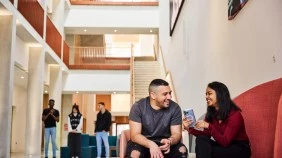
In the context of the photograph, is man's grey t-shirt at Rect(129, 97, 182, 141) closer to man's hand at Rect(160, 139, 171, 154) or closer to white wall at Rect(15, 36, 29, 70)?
man's hand at Rect(160, 139, 171, 154)

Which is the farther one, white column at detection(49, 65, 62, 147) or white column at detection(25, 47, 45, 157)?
white column at detection(49, 65, 62, 147)

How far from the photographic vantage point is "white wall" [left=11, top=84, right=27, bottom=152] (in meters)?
17.7

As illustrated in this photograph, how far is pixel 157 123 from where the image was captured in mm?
3680

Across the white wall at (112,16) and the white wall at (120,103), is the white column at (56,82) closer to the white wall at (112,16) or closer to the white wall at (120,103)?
the white wall at (112,16)

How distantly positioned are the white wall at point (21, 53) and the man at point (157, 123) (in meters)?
9.60

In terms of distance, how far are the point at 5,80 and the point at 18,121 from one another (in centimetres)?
904

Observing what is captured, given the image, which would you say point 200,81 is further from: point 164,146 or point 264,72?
point 164,146

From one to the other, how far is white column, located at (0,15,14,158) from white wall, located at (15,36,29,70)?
2564mm

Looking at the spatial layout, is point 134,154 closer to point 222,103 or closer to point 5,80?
point 222,103

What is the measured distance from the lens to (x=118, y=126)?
2767 cm

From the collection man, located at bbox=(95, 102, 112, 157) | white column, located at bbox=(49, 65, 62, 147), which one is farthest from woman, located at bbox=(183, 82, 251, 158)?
white column, located at bbox=(49, 65, 62, 147)

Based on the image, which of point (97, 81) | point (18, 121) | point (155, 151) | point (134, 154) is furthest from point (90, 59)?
point (155, 151)

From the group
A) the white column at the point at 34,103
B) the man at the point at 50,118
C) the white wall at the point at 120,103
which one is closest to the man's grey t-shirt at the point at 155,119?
the man at the point at 50,118

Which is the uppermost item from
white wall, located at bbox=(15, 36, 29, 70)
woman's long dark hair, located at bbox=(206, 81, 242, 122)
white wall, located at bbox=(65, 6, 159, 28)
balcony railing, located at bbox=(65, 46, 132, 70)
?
white wall, located at bbox=(65, 6, 159, 28)
